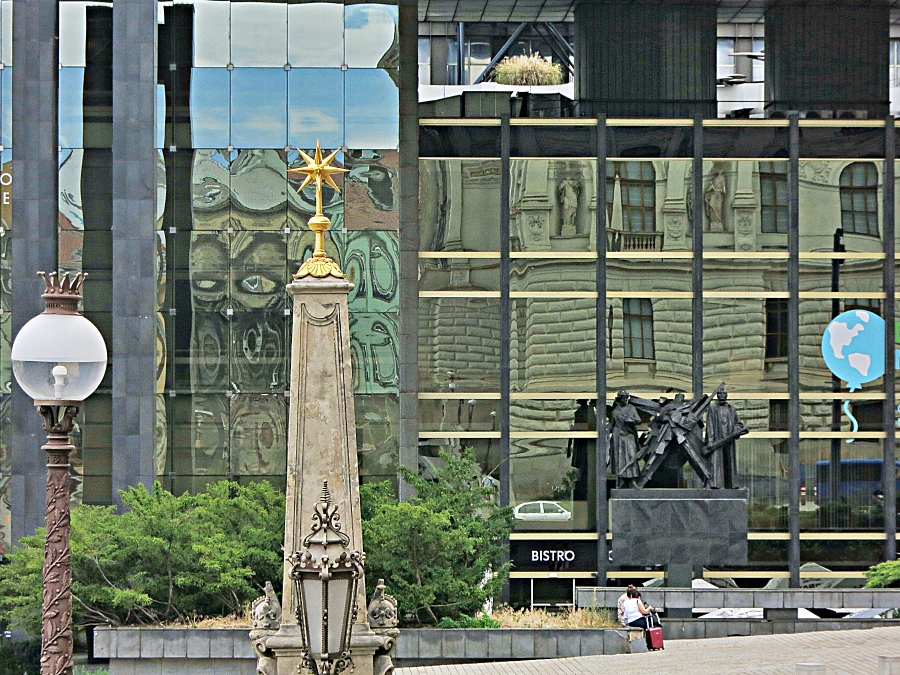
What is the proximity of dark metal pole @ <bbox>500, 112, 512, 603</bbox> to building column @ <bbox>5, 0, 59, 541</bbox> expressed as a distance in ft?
34.8

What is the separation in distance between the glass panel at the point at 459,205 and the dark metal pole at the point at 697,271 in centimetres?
488

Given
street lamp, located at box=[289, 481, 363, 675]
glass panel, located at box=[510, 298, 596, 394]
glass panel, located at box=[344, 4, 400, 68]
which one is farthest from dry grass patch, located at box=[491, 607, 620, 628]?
glass panel, located at box=[344, 4, 400, 68]

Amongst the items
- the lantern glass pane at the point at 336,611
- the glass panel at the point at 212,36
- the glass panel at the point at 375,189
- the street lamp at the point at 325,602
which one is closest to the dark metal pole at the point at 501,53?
the glass panel at the point at 375,189

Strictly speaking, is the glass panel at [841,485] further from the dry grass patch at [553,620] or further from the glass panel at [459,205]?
the dry grass patch at [553,620]

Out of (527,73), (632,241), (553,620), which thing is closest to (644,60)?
(527,73)

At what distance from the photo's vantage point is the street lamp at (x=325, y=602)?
12672 millimetres

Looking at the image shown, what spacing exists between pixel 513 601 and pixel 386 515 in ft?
34.8

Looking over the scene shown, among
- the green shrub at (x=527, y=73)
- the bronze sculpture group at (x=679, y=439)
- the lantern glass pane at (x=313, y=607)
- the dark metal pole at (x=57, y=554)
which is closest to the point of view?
the dark metal pole at (x=57, y=554)

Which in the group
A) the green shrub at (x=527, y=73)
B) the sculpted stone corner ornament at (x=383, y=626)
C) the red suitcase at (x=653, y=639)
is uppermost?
the green shrub at (x=527, y=73)

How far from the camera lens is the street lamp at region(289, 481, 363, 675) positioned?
1267 centimetres

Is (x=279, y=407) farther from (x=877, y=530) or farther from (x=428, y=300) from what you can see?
(x=877, y=530)

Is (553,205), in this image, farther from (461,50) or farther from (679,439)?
(461,50)

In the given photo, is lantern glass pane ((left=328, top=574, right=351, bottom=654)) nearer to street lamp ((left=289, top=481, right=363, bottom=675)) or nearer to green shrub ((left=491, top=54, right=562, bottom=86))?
street lamp ((left=289, top=481, right=363, bottom=675))

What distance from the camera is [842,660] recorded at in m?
22.0
